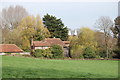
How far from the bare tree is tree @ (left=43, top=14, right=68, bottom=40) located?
478cm

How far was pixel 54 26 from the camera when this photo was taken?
38875mm

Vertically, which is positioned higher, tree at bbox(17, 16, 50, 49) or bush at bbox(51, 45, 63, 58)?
tree at bbox(17, 16, 50, 49)

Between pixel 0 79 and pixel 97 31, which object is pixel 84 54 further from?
pixel 0 79

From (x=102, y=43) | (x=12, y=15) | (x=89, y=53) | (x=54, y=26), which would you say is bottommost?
(x=89, y=53)

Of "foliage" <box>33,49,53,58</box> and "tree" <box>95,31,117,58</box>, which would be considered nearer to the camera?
"foliage" <box>33,49,53,58</box>

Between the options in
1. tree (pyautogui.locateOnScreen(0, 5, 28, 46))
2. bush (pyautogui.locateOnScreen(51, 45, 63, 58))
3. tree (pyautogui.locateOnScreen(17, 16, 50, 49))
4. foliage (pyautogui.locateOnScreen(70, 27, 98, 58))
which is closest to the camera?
bush (pyautogui.locateOnScreen(51, 45, 63, 58))

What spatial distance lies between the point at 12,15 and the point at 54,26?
8.84 meters

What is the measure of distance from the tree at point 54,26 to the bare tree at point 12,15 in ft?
15.7

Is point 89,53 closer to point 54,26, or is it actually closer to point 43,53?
Answer: point 43,53

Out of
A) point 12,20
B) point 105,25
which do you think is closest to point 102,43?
point 105,25

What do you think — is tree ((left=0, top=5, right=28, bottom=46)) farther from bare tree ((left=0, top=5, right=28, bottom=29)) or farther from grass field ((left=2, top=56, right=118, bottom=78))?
grass field ((left=2, top=56, right=118, bottom=78))

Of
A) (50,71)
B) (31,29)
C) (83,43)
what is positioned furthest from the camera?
(31,29)

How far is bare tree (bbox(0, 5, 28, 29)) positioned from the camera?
3584 centimetres

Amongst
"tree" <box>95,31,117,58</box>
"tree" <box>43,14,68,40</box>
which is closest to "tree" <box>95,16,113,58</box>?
"tree" <box>95,31,117,58</box>
